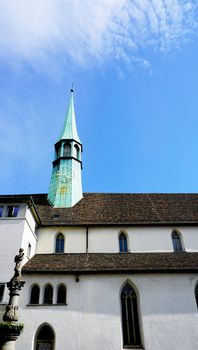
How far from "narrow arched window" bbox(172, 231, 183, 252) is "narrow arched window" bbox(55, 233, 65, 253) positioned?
886cm

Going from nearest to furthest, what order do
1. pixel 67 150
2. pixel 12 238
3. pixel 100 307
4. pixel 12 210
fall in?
pixel 100 307 → pixel 12 238 → pixel 12 210 → pixel 67 150

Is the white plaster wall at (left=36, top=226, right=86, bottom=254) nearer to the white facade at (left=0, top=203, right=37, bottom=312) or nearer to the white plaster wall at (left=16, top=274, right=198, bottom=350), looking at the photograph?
the white facade at (left=0, top=203, right=37, bottom=312)

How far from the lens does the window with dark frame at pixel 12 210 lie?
1944cm

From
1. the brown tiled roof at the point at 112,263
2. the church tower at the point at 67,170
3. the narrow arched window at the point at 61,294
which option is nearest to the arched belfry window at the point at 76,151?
the church tower at the point at 67,170

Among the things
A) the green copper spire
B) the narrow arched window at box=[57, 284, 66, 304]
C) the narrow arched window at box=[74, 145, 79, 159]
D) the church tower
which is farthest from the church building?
the green copper spire

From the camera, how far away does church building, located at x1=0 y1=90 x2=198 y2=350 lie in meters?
16.2

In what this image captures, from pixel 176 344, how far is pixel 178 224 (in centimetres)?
888

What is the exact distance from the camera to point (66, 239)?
21.5 meters

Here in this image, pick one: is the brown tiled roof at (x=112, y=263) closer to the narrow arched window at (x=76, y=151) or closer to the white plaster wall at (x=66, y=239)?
the white plaster wall at (x=66, y=239)

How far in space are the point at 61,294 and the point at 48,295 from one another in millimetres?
832

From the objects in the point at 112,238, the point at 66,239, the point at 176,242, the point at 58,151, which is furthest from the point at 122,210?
the point at 58,151

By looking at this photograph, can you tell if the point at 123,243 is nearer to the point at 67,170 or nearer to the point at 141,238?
the point at 141,238

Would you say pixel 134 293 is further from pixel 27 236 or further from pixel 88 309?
pixel 27 236

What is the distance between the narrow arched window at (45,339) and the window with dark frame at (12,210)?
755 centimetres
